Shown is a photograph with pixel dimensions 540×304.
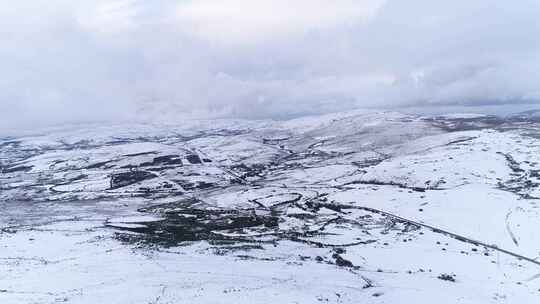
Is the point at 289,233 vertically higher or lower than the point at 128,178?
higher

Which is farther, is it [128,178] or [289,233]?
[128,178]

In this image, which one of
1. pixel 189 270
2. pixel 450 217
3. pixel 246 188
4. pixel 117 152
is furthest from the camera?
pixel 117 152

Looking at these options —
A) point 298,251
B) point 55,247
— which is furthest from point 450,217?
point 55,247

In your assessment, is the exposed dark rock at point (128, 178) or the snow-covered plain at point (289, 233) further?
the exposed dark rock at point (128, 178)

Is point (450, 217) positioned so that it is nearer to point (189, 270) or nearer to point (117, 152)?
point (189, 270)

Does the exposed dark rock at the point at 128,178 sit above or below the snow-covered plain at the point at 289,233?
below

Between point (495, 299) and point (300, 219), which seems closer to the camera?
point (495, 299)

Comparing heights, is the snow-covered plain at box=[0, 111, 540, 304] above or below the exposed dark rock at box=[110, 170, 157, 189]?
above

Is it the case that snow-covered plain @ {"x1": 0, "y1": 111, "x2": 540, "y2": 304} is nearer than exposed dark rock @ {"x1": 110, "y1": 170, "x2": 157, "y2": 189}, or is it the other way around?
snow-covered plain @ {"x1": 0, "y1": 111, "x2": 540, "y2": 304}
